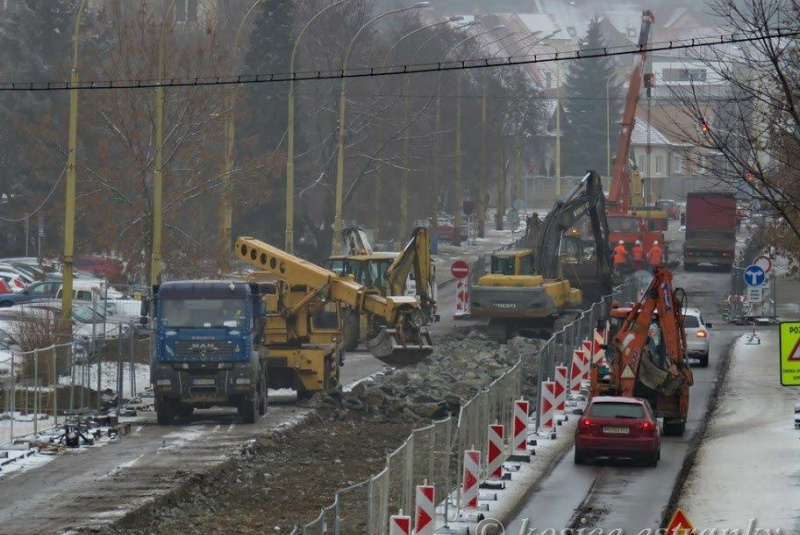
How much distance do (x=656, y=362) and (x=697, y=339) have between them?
10778 millimetres

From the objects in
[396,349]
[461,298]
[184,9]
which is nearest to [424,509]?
[396,349]

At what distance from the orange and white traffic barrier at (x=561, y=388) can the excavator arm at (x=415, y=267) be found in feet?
37.2

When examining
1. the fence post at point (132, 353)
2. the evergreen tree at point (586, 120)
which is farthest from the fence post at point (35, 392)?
the evergreen tree at point (586, 120)

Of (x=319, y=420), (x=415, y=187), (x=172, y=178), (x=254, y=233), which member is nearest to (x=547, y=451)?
(x=319, y=420)

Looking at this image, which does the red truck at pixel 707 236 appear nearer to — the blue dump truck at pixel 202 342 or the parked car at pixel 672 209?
the blue dump truck at pixel 202 342

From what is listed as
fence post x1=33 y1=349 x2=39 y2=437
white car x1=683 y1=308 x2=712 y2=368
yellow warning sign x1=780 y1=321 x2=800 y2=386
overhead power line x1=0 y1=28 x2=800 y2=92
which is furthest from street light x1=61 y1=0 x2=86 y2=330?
yellow warning sign x1=780 y1=321 x2=800 y2=386

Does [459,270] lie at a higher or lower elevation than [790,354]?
higher

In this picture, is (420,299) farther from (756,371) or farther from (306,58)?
(306,58)

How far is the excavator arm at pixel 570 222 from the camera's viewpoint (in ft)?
175

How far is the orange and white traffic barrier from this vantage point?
119 feet

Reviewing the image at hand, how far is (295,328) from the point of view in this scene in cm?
3900

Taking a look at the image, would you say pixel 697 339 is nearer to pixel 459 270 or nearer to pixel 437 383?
pixel 437 383

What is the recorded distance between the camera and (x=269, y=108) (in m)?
72.8

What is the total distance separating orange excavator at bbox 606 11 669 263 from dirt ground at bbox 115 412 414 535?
4271cm
